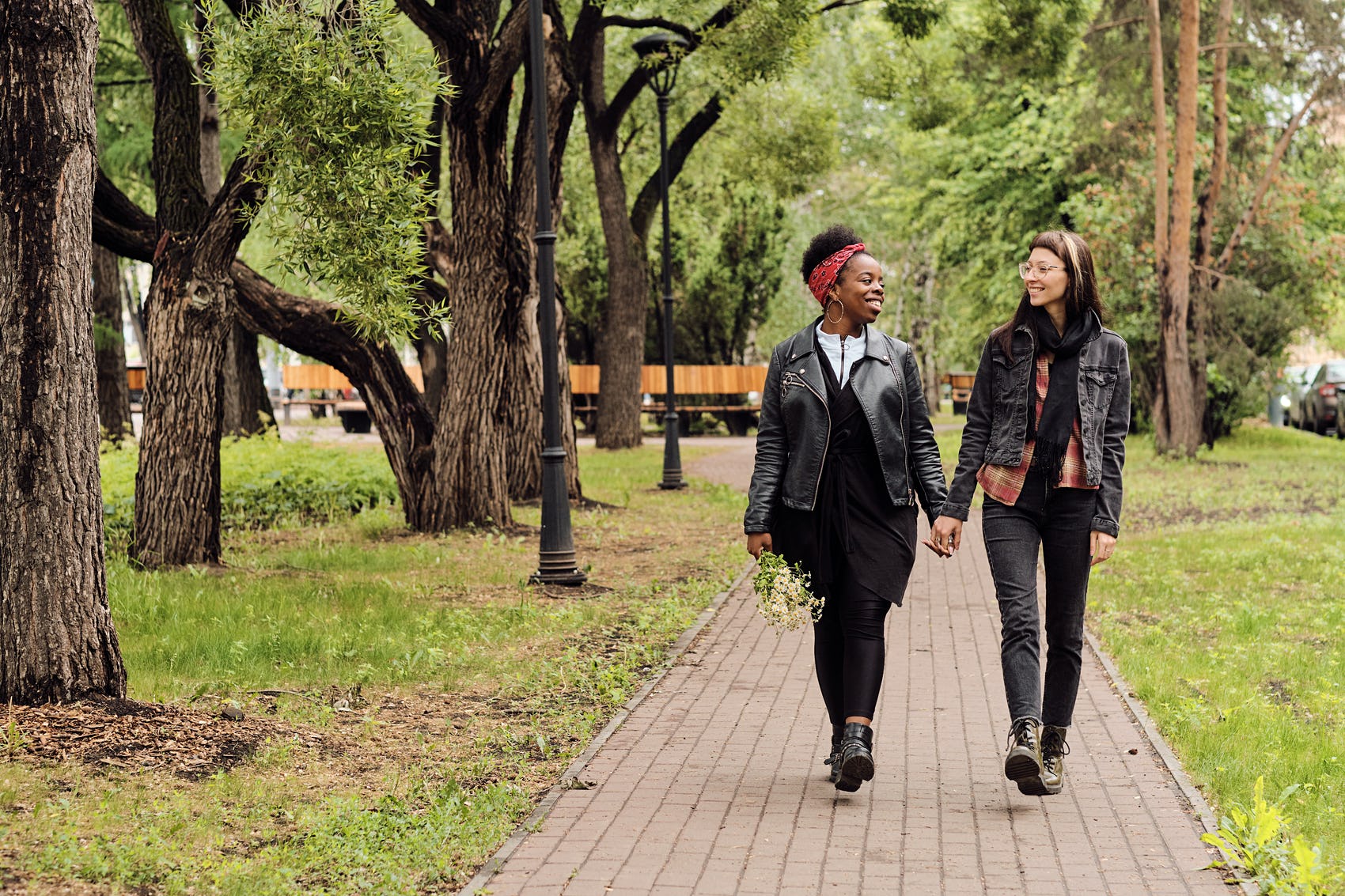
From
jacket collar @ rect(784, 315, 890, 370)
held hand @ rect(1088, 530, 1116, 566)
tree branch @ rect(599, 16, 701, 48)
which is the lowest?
held hand @ rect(1088, 530, 1116, 566)

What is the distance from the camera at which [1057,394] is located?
5504mm

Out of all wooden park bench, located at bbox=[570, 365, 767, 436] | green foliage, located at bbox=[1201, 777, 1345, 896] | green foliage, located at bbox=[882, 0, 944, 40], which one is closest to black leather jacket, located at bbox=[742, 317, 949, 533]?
green foliage, located at bbox=[1201, 777, 1345, 896]

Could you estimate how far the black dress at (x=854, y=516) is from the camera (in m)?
5.57

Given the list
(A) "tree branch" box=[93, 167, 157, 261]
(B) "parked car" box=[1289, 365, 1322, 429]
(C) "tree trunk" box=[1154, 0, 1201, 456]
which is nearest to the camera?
(A) "tree branch" box=[93, 167, 157, 261]

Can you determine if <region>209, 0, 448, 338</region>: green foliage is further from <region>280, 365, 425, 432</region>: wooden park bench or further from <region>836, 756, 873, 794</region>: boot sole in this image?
<region>280, 365, 425, 432</region>: wooden park bench

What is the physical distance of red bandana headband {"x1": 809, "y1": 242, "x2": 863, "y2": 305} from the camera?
5613mm

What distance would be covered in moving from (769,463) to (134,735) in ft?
8.86

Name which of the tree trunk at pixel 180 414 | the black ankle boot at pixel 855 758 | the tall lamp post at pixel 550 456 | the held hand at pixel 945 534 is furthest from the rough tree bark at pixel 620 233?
the black ankle boot at pixel 855 758

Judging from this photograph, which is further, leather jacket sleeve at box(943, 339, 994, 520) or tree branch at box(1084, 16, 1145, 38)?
tree branch at box(1084, 16, 1145, 38)

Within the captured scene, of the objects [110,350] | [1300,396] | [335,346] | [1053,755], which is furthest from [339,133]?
[1300,396]

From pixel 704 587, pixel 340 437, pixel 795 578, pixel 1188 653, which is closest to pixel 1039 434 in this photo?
pixel 795 578

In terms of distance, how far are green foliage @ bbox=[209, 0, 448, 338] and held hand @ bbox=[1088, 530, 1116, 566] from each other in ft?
19.4

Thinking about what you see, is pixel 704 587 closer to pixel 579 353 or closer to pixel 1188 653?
pixel 1188 653

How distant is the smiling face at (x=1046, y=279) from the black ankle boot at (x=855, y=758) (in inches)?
65.6
